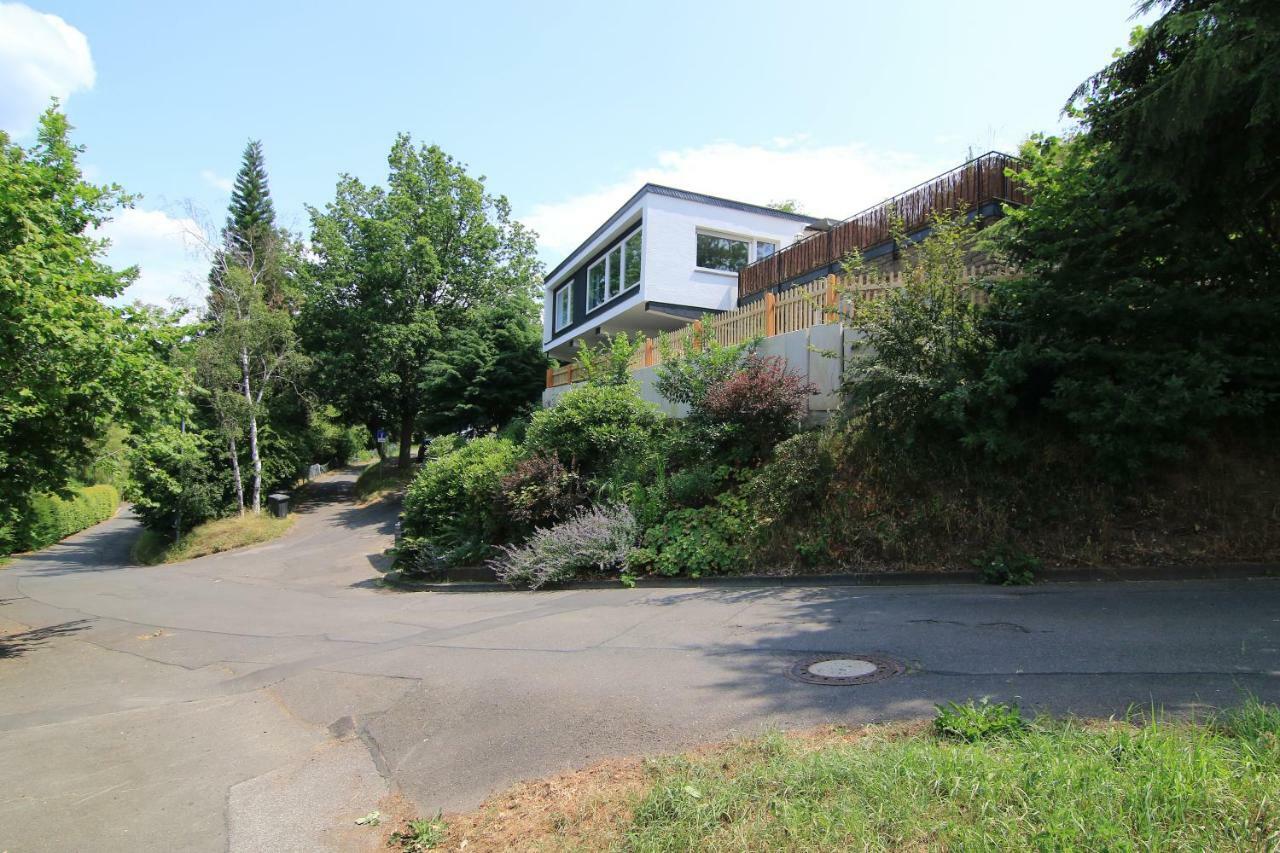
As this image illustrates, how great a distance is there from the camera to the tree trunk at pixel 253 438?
2683 cm

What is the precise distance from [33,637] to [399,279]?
22.2 m

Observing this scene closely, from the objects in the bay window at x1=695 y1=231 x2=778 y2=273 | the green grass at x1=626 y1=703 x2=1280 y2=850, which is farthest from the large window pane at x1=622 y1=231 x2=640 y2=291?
the green grass at x1=626 y1=703 x2=1280 y2=850

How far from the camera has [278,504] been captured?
91.9 feet

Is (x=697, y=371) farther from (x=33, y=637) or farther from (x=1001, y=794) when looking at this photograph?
(x=33, y=637)

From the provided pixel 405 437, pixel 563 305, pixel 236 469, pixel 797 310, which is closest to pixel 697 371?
pixel 797 310

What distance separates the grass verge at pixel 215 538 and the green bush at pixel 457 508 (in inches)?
480

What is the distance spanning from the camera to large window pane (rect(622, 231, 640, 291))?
75.4 ft

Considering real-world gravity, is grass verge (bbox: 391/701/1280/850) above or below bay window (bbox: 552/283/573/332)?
below

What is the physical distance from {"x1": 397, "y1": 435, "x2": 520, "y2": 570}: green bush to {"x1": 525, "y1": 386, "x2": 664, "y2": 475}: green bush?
1.12 m

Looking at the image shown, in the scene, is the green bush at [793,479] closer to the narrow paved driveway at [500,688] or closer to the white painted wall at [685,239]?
the narrow paved driveway at [500,688]

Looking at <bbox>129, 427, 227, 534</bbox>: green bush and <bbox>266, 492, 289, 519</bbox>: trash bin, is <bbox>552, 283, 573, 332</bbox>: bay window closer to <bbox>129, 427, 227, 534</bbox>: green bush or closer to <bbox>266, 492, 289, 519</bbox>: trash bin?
<bbox>266, 492, 289, 519</bbox>: trash bin

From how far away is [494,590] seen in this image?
40.7 feet

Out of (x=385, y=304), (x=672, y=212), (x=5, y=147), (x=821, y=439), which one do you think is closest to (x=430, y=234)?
(x=385, y=304)

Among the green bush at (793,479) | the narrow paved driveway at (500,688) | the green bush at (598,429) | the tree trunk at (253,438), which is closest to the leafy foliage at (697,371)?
the green bush at (598,429)
